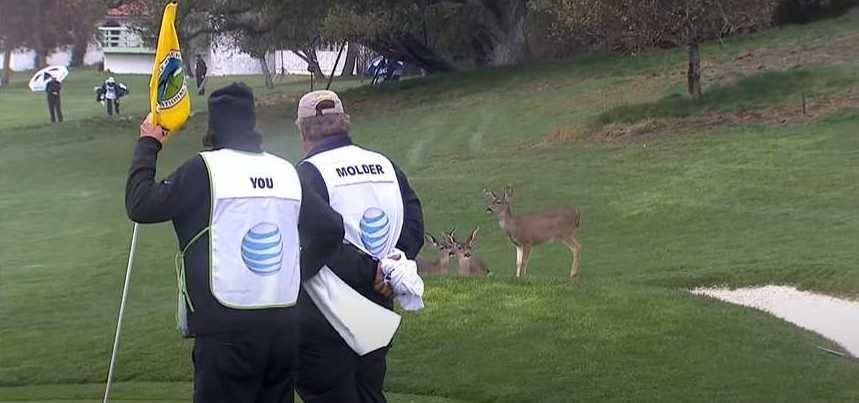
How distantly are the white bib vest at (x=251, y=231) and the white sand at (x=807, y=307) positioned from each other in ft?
21.4

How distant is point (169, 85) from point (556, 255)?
1084cm

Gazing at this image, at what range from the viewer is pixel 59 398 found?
9531mm

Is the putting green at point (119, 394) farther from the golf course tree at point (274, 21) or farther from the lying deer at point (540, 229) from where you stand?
the golf course tree at point (274, 21)

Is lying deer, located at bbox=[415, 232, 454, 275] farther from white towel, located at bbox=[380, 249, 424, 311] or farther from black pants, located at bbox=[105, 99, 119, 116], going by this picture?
black pants, located at bbox=[105, 99, 119, 116]

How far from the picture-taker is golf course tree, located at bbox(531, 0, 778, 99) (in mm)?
26562

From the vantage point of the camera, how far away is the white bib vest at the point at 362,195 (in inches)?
249

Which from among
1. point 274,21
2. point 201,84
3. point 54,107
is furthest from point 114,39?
point 274,21

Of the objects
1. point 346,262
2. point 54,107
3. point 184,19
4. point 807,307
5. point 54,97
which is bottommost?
point 54,107

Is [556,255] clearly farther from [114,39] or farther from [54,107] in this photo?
[114,39]

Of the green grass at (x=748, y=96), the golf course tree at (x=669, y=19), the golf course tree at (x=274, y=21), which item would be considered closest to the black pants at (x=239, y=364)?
the green grass at (x=748, y=96)

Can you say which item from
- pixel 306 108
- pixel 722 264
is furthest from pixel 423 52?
pixel 306 108

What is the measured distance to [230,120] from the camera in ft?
19.0

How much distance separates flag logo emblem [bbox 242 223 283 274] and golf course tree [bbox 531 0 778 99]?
21.6 meters

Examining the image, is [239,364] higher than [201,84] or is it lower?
higher
